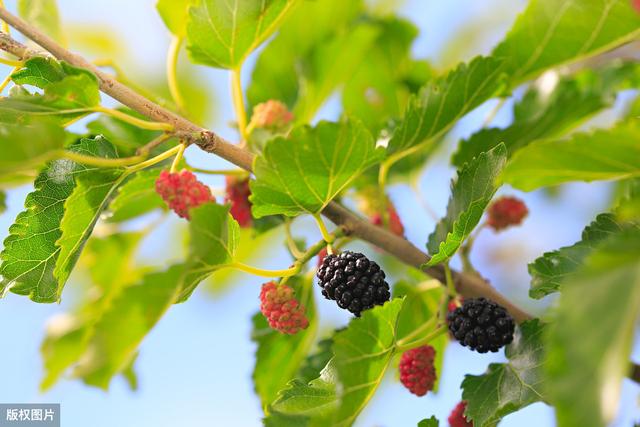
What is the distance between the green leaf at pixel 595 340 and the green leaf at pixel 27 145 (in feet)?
2.07

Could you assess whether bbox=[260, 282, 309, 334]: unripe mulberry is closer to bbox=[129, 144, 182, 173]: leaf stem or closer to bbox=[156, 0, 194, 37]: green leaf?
bbox=[129, 144, 182, 173]: leaf stem

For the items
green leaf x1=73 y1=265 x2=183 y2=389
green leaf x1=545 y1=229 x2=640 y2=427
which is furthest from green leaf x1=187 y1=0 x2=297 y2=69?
green leaf x1=545 y1=229 x2=640 y2=427

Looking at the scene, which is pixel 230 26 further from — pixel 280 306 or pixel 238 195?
pixel 280 306

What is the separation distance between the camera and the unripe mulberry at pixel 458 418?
4.33 ft

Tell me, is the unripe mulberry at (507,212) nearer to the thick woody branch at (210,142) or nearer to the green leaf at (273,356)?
the thick woody branch at (210,142)

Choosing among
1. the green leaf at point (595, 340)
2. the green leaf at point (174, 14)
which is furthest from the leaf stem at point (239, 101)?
the green leaf at point (595, 340)

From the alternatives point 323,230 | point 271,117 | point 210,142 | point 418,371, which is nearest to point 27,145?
point 210,142

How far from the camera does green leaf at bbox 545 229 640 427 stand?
606 mm

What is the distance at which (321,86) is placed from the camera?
175 cm

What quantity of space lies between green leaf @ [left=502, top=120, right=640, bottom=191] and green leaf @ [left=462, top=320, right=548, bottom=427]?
0.25m

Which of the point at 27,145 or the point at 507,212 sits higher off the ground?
the point at 507,212

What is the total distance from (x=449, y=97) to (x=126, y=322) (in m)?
0.71

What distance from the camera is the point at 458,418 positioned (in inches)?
52.7

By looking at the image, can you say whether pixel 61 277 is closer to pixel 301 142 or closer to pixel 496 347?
pixel 301 142
